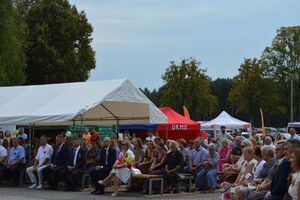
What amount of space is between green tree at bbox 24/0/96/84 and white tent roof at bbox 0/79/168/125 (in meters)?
21.0

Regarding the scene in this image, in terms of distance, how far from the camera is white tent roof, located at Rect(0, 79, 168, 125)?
14898 mm

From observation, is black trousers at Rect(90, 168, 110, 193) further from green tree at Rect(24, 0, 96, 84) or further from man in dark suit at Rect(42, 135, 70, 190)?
green tree at Rect(24, 0, 96, 84)

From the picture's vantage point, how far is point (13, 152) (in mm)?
16359

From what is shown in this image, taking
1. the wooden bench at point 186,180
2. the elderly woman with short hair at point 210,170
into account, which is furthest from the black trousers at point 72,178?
the elderly woman with short hair at point 210,170

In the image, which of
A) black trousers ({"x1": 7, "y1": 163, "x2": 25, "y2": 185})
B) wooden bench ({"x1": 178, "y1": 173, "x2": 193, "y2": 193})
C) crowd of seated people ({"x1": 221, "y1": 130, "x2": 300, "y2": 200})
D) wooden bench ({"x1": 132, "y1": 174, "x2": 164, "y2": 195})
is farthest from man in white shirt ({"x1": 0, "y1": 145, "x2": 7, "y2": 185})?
crowd of seated people ({"x1": 221, "y1": 130, "x2": 300, "y2": 200})

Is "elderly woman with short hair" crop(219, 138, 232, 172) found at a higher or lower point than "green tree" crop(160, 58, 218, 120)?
lower

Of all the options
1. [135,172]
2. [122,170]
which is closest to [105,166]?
[122,170]

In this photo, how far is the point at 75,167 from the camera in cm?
1460

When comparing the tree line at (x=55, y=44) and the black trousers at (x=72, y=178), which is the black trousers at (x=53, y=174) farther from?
the tree line at (x=55, y=44)

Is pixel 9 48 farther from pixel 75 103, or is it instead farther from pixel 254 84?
pixel 254 84

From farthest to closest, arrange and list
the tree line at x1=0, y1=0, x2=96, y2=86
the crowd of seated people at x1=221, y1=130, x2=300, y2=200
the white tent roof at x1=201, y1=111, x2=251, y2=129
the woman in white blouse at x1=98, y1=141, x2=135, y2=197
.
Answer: the tree line at x1=0, y1=0, x2=96, y2=86 → the white tent roof at x1=201, y1=111, x2=251, y2=129 → the woman in white blouse at x1=98, y1=141, x2=135, y2=197 → the crowd of seated people at x1=221, y1=130, x2=300, y2=200

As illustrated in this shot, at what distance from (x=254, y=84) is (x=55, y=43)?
2399cm

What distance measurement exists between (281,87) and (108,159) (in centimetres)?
4573

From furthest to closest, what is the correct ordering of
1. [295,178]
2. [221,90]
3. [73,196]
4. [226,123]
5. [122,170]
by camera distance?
[221,90] < [226,123] < [122,170] < [73,196] < [295,178]
